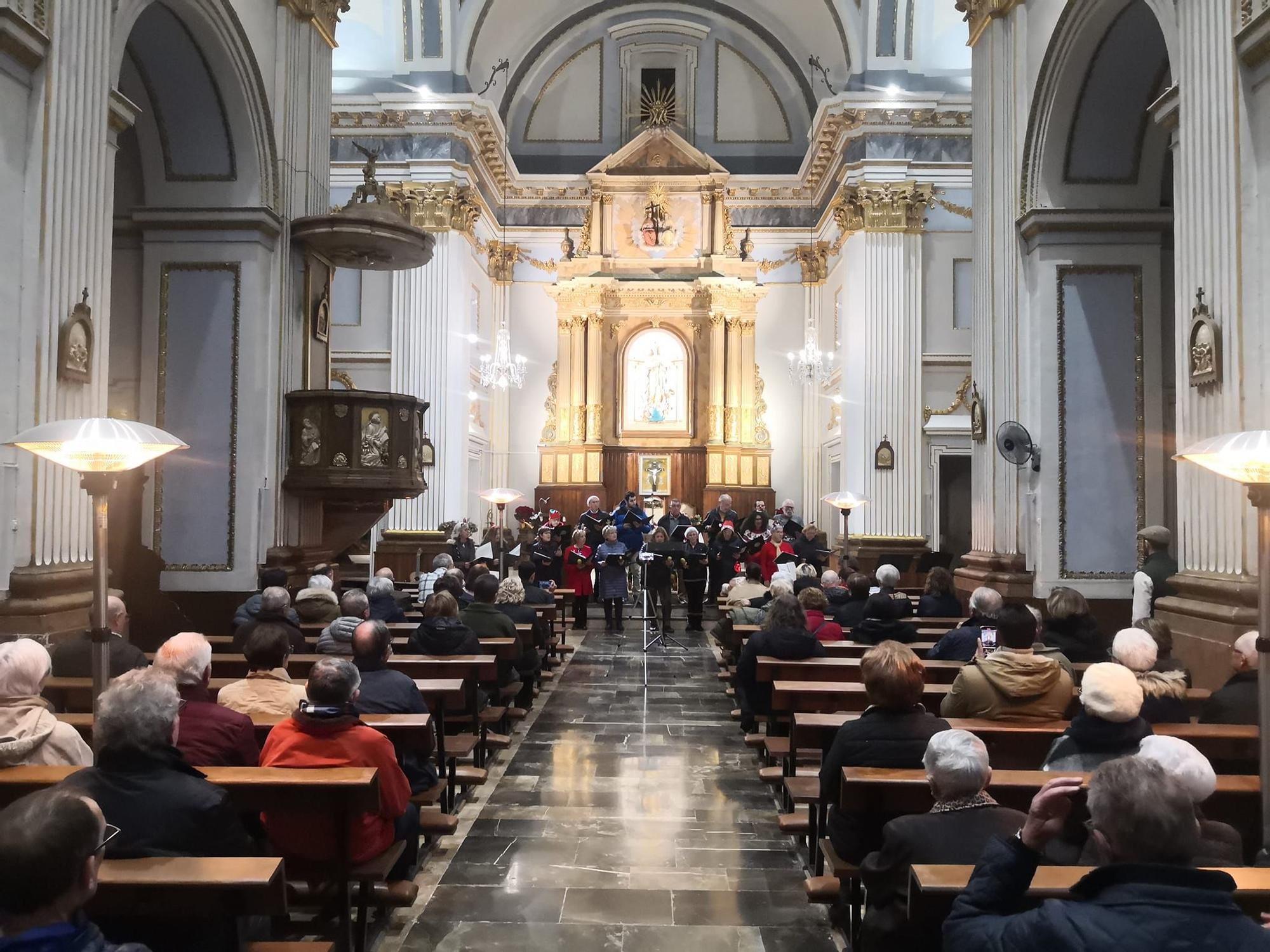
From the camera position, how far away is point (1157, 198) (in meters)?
9.26

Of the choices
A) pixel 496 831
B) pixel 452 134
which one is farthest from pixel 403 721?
pixel 452 134

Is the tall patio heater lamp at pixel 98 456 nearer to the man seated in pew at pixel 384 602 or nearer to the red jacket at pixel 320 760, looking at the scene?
the red jacket at pixel 320 760

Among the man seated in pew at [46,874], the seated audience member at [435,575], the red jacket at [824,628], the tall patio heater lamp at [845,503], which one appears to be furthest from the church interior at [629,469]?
the seated audience member at [435,575]

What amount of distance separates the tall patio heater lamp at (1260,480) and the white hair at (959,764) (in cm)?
145

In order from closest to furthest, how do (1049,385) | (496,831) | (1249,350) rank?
1. (496,831)
2. (1249,350)
3. (1049,385)

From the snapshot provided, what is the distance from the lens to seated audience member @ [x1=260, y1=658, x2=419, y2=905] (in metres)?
3.69

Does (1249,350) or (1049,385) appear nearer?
(1249,350)

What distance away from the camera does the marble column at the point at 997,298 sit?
9.64 meters

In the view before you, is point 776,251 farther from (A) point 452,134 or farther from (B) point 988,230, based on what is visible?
(B) point 988,230

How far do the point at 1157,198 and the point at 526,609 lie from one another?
22.0 ft

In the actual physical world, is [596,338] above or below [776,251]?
below

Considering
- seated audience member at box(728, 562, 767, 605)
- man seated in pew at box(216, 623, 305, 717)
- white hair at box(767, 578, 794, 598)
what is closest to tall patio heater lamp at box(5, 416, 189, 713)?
man seated in pew at box(216, 623, 305, 717)

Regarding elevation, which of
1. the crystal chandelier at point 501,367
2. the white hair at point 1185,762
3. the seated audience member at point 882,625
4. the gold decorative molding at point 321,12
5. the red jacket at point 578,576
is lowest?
the red jacket at point 578,576

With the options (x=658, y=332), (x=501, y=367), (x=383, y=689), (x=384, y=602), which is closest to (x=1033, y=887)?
(x=383, y=689)
